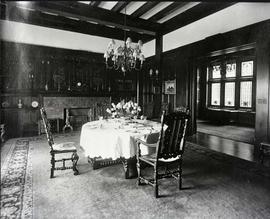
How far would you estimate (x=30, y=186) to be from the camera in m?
2.94

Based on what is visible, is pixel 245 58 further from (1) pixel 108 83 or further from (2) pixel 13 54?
(2) pixel 13 54

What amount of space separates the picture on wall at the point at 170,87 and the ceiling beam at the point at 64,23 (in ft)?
6.56

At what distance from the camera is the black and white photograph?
2.61 metres

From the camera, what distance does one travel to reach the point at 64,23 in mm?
6621

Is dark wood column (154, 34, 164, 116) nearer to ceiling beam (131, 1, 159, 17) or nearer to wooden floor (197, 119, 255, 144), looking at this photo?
ceiling beam (131, 1, 159, 17)

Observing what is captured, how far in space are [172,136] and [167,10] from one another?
14.1ft

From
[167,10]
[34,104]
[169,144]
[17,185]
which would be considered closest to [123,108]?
[169,144]

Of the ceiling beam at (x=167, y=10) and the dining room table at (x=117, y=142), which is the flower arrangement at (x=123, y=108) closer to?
the dining room table at (x=117, y=142)

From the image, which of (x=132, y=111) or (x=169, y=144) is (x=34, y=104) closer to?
(x=132, y=111)

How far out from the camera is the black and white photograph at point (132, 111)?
2611 millimetres

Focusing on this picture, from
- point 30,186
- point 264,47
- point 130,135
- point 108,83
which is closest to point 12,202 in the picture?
point 30,186

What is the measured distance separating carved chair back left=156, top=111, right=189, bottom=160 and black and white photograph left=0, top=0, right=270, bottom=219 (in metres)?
0.02

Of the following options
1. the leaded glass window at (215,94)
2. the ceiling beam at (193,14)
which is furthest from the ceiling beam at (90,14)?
the leaded glass window at (215,94)

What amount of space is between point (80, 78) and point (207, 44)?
187 inches
